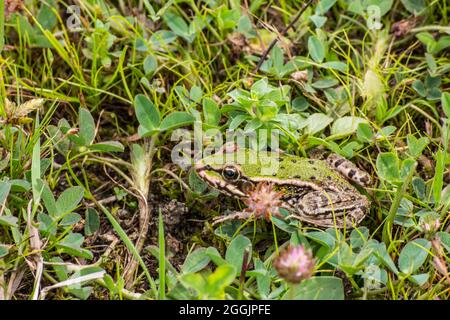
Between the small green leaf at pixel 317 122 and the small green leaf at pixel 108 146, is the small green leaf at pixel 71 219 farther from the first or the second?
the small green leaf at pixel 317 122

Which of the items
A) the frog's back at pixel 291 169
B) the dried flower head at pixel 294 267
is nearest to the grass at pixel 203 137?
the frog's back at pixel 291 169

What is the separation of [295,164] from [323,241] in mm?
700

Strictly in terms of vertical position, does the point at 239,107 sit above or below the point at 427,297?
above

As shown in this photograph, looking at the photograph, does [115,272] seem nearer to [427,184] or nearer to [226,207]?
[226,207]

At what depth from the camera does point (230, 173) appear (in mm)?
4316

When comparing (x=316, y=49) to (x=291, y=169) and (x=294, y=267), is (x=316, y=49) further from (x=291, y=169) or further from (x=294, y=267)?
(x=294, y=267)

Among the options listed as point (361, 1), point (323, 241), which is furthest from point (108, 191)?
point (361, 1)

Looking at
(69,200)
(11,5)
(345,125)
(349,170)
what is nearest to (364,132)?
(345,125)

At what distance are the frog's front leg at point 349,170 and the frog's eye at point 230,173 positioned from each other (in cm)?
65

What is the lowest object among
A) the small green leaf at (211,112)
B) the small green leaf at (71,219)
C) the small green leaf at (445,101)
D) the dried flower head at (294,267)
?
the small green leaf at (71,219)

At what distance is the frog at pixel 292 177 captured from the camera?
4258mm

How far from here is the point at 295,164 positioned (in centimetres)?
439

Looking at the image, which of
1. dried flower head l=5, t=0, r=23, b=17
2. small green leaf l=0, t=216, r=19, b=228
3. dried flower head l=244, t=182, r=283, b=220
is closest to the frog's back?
dried flower head l=244, t=182, r=283, b=220

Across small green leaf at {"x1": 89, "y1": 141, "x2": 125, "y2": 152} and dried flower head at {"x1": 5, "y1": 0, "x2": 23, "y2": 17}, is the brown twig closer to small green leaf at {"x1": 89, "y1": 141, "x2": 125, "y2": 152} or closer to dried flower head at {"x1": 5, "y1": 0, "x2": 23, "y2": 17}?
small green leaf at {"x1": 89, "y1": 141, "x2": 125, "y2": 152}
